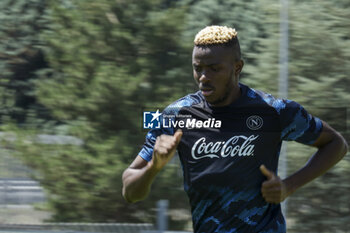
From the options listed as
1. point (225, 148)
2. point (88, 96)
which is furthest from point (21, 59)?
point (225, 148)

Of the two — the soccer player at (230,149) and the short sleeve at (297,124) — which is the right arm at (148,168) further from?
the short sleeve at (297,124)

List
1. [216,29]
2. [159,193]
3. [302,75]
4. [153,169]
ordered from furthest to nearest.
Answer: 1. [159,193]
2. [302,75]
3. [216,29]
4. [153,169]

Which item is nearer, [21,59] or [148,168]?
[148,168]

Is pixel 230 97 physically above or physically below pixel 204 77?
below

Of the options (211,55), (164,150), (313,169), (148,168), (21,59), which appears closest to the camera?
(164,150)

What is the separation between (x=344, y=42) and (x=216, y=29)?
125 inches

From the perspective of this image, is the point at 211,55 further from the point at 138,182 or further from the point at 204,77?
the point at 138,182

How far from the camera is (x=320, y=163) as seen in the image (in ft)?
8.46

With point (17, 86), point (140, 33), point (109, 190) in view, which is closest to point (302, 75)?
point (140, 33)

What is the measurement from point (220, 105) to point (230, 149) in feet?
0.68

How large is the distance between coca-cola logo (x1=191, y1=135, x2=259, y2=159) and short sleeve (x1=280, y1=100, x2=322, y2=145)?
0.54 ft

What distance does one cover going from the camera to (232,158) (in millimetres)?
2443

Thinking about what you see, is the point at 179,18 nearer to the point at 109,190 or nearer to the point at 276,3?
the point at 276,3

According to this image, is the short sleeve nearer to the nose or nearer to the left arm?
the left arm
